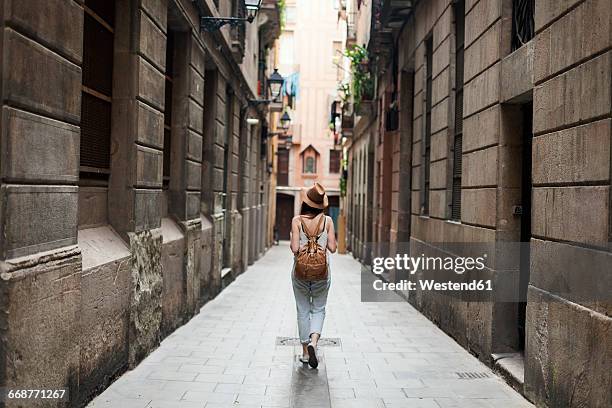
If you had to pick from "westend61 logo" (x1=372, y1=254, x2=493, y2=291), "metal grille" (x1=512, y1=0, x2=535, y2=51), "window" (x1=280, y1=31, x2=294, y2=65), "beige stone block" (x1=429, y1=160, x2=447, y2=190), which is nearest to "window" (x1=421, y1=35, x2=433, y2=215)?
"beige stone block" (x1=429, y1=160, x2=447, y2=190)

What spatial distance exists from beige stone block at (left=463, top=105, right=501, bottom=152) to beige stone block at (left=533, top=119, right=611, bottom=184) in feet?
4.54

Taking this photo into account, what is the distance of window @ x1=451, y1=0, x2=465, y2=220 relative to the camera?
30.6 feet

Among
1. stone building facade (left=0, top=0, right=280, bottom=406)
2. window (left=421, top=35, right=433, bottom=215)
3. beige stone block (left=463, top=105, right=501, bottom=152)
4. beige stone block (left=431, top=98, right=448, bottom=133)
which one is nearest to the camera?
stone building facade (left=0, top=0, right=280, bottom=406)

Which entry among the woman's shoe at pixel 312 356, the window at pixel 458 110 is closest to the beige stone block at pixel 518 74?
the window at pixel 458 110

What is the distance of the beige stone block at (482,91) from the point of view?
724 cm

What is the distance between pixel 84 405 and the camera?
5.38 meters

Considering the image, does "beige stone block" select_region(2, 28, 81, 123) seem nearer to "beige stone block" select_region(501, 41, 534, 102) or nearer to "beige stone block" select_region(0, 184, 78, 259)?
"beige stone block" select_region(0, 184, 78, 259)

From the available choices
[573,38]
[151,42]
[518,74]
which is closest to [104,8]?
[151,42]

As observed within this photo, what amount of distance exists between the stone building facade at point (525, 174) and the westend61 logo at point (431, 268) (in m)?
0.19

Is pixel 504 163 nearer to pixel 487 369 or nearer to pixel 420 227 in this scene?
pixel 487 369

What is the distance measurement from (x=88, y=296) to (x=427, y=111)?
7.83 meters

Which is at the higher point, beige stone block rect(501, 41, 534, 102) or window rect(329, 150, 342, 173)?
window rect(329, 150, 342, 173)

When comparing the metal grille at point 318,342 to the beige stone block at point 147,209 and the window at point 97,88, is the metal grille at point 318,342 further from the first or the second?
the window at point 97,88

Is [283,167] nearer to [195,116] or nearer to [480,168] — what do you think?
[195,116]
